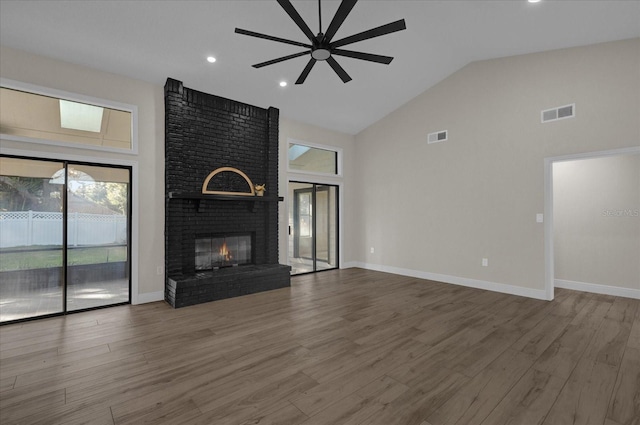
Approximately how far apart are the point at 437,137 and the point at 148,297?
592 cm

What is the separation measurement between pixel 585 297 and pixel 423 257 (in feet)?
8.42

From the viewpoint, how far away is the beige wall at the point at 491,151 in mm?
4195

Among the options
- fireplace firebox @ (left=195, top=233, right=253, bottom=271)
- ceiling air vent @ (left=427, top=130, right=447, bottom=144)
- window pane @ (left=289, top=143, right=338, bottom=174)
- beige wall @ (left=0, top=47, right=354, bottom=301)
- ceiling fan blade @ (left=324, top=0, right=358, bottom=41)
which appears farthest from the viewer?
window pane @ (left=289, top=143, right=338, bottom=174)

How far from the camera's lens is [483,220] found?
5.32 m

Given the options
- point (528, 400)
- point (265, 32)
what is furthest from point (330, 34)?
point (528, 400)

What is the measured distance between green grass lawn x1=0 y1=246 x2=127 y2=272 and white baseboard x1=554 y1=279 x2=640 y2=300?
7.43 meters

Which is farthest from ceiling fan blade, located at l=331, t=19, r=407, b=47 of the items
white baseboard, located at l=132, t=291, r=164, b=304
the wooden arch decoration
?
white baseboard, located at l=132, t=291, r=164, b=304

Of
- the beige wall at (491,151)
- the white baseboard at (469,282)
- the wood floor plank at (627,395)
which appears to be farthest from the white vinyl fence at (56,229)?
the wood floor plank at (627,395)

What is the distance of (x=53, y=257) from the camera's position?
13.1ft

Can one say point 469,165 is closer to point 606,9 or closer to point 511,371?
point 606,9

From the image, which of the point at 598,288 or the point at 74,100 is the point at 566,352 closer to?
the point at 598,288

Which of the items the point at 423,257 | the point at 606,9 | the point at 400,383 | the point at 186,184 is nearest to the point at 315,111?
the point at 186,184

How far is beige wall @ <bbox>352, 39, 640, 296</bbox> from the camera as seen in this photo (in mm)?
4195

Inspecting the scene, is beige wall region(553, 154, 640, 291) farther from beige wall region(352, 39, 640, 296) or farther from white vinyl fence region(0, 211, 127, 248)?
white vinyl fence region(0, 211, 127, 248)
